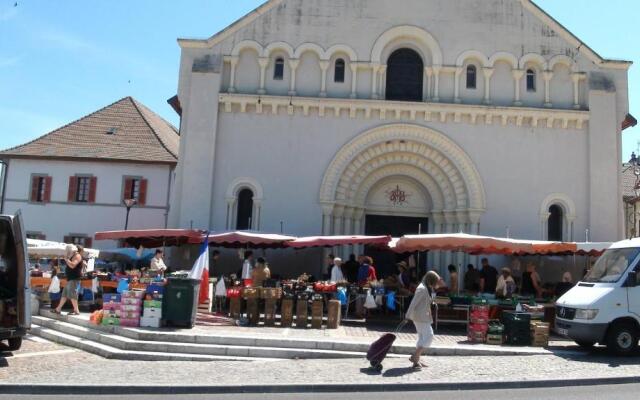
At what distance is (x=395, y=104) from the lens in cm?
2205

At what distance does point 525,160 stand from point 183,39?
12917 mm

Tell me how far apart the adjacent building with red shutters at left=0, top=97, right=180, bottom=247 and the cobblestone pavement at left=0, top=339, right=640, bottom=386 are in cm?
2088

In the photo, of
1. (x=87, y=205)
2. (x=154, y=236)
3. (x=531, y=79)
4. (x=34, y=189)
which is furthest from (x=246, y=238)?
(x=34, y=189)

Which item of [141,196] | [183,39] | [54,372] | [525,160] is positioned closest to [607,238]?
[525,160]

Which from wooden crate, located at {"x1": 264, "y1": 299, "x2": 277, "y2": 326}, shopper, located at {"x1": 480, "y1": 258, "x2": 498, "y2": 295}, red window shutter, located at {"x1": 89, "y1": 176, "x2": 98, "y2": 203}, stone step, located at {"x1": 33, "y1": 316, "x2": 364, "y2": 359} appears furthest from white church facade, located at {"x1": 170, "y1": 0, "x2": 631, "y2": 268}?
red window shutter, located at {"x1": 89, "y1": 176, "x2": 98, "y2": 203}

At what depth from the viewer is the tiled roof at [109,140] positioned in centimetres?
3322

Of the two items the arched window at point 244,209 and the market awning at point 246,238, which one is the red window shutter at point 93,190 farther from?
the market awning at point 246,238

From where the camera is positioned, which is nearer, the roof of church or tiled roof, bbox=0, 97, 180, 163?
the roof of church

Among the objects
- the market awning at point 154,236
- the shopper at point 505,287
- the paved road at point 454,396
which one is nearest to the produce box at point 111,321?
the market awning at point 154,236

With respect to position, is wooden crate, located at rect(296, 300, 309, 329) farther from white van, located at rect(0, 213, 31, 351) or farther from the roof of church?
the roof of church

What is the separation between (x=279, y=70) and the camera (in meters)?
22.9

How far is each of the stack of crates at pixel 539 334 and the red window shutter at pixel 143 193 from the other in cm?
2371

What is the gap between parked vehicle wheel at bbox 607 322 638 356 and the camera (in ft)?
A: 41.6

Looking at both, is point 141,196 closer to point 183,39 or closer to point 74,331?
point 183,39
